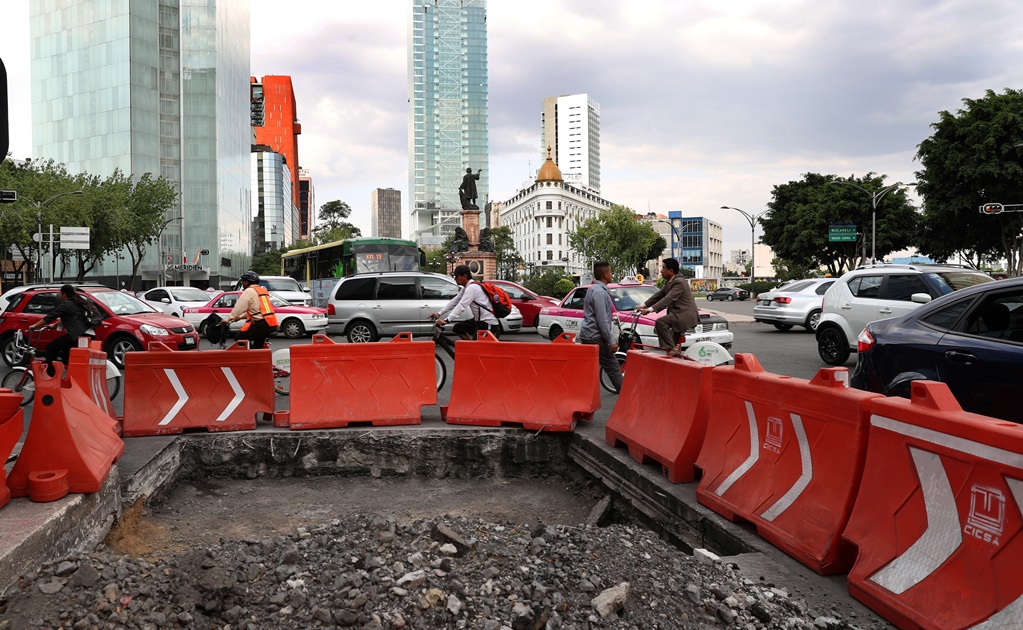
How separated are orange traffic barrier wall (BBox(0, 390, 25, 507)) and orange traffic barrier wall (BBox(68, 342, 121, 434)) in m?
1.48

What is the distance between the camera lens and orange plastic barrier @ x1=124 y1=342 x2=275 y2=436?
695cm

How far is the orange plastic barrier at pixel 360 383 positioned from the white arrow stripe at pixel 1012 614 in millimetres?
5312

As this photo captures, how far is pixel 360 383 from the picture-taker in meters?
7.25

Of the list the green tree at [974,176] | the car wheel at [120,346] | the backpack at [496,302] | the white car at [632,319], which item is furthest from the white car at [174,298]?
the green tree at [974,176]

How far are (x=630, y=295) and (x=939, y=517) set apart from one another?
11843 millimetres

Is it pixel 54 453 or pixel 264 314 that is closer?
pixel 54 453

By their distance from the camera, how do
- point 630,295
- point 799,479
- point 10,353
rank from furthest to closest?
point 630,295 < point 10,353 < point 799,479

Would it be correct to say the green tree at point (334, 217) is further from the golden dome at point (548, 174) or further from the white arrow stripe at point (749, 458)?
the white arrow stripe at point (749, 458)

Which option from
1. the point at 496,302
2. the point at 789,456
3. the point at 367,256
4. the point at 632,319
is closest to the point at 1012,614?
the point at 789,456

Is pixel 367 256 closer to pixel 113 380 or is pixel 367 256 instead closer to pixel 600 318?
pixel 113 380

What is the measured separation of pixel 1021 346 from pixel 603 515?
3079 mm

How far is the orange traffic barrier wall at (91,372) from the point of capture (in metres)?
6.16

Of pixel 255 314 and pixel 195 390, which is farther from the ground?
pixel 255 314

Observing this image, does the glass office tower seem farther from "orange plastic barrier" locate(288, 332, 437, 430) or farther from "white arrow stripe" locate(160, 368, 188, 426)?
"orange plastic barrier" locate(288, 332, 437, 430)
